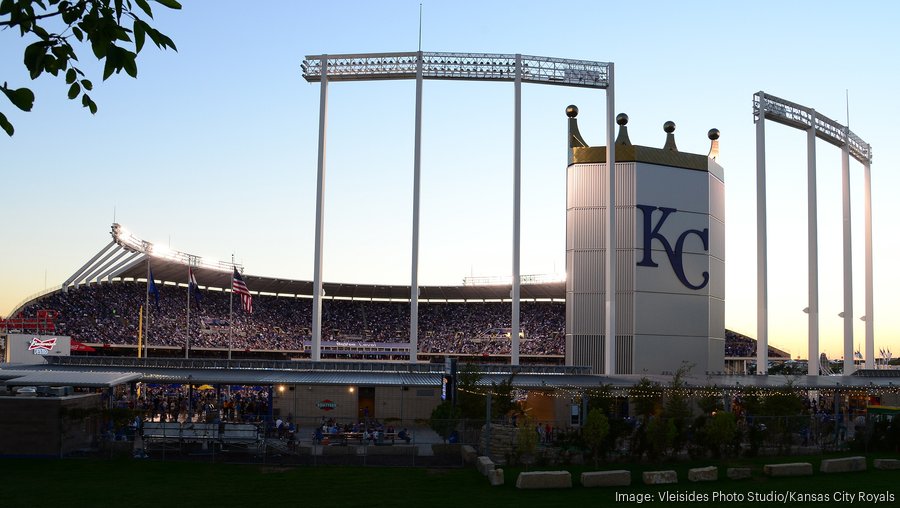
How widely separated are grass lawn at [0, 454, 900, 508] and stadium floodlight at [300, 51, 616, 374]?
2034 centimetres

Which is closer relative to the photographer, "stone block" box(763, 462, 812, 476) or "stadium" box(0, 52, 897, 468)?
"stone block" box(763, 462, 812, 476)

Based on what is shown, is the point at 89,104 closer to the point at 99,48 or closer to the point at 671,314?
the point at 99,48

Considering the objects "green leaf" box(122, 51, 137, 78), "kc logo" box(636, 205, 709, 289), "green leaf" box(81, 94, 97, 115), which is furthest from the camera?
"kc logo" box(636, 205, 709, 289)

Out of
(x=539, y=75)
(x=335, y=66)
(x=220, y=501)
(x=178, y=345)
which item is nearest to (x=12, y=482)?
(x=220, y=501)

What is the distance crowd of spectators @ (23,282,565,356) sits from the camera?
72.7 meters

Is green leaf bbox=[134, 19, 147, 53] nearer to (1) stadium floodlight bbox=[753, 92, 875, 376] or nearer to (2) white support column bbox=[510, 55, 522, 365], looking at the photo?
(2) white support column bbox=[510, 55, 522, 365]

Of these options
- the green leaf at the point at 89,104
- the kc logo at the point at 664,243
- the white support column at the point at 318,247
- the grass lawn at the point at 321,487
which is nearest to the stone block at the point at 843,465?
the grass lawn at the point at 321,487

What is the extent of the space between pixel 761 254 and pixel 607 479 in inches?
1285

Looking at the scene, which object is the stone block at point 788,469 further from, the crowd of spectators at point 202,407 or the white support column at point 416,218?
the white support column at point 416,218

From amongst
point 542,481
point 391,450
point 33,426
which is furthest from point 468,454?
point 33,426

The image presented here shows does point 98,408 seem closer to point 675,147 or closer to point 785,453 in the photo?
point 785,453

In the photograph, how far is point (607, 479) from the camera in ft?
68.7

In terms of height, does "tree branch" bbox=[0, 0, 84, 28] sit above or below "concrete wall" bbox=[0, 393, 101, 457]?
above

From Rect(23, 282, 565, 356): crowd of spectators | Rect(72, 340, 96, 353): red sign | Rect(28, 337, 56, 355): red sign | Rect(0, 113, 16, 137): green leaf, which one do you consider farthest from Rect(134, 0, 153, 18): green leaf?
Rect(23, 282, 565, 356): crowd of spectators
